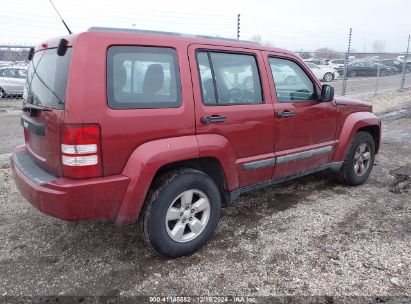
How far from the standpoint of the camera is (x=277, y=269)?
3049mm

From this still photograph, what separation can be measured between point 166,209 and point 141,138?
0.62m

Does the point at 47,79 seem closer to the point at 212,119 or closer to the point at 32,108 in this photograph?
the point at 32,108

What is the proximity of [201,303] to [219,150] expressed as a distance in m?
1.25

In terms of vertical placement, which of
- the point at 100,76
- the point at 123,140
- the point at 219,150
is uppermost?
the point at 100,76

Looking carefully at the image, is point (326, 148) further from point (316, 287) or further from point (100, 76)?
point (100, 76)

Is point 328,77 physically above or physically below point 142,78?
below

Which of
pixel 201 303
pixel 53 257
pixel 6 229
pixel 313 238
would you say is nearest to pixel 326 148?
pixel 313 238

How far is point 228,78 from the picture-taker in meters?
3.43

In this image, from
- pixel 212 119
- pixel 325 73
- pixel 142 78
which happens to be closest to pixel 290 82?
pixel 212 119

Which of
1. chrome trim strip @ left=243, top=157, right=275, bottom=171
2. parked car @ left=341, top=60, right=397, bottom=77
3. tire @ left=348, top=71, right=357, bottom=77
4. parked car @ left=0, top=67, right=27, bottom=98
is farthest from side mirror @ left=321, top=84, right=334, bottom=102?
tire @ left=348, top=71, right=357, bottom=77

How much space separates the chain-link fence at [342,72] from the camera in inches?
547

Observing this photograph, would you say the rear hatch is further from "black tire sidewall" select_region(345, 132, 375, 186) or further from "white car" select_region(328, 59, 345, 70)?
"white car" select_region(328, 59, 345, 70)

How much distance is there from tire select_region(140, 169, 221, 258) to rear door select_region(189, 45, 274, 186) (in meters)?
0.36

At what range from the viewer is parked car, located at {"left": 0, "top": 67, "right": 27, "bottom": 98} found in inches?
573
